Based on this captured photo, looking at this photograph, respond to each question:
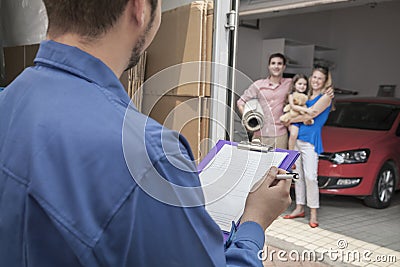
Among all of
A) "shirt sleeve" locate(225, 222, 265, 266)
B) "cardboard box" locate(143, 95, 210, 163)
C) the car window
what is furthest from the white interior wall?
"shirt sleeve" locate(225, 222, 265, 266)

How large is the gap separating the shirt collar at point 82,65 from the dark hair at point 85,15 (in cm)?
4

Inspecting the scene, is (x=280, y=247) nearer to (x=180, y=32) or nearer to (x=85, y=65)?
(x=180, y=32)

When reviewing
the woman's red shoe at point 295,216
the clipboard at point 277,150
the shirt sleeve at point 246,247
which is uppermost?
the clipboard at point 277,150

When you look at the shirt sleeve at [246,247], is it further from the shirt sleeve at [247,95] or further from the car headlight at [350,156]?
the car headlight at [350,156]

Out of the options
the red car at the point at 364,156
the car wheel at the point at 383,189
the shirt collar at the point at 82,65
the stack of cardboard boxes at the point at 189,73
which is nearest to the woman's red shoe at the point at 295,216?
the red car at the point at 364,156

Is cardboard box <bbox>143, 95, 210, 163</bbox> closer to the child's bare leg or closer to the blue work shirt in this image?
the blue work shirt

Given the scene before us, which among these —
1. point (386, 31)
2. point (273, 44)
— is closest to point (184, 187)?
point (273, 44)

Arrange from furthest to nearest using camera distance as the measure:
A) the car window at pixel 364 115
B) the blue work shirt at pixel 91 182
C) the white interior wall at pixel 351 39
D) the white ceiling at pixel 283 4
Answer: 1. the white interior wall at pixel 351 39
2. the car window at pixel 364 115
3. the white ceiling at pixel 283 4
4. the blue work shirt at pixel 91 182

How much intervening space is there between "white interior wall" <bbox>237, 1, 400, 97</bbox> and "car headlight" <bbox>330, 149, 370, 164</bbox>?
4.39m

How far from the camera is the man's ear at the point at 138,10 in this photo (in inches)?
29.9

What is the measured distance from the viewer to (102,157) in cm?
66

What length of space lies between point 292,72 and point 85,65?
9589 millimetres

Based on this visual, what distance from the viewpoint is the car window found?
586cm

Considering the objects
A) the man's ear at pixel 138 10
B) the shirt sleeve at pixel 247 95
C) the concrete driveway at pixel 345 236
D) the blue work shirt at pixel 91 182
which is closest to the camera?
the blue work shirt at pixel 91 182
